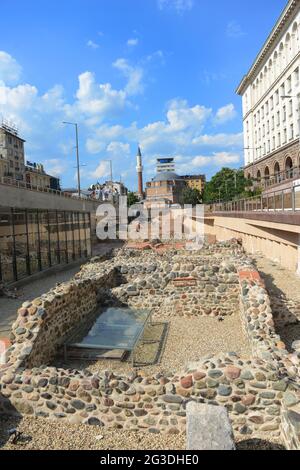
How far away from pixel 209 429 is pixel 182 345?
5.42 m

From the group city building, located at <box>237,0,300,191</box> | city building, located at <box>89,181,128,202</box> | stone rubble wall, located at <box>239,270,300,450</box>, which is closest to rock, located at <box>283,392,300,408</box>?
stone rubble wall, located at <box>239,270,300,450</box>

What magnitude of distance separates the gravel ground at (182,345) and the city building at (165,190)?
12289cm

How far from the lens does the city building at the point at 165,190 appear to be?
141000 millimetres

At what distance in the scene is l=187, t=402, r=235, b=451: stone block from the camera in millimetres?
4633

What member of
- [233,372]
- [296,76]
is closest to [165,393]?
[233,372]

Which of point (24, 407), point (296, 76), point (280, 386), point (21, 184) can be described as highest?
point (296, 76)

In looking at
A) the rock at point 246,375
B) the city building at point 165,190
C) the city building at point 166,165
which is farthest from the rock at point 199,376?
the city building at point 166,165

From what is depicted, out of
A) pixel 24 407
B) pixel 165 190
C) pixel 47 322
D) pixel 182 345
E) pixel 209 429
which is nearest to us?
pixel 209 429

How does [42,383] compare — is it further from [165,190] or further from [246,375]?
[165,190]

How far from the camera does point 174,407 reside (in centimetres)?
604

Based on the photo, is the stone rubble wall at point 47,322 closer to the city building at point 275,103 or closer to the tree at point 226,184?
the city building at point 275,103

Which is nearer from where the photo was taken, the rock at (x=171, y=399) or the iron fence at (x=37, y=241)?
the rock at (x=171, y=399)

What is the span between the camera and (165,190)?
14450cm

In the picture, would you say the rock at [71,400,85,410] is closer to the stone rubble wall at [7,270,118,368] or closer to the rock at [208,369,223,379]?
the stone rubble wall at [7,270,118,368]
